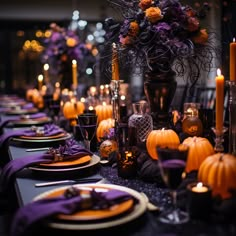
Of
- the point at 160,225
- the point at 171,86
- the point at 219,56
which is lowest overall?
the point at 160,225

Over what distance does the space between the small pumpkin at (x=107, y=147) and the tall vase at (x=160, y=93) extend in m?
0.18

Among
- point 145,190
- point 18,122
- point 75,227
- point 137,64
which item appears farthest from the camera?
point 18,122

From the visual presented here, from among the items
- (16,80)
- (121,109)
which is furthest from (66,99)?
(16,80)

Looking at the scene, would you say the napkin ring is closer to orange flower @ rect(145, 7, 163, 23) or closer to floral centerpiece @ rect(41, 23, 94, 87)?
orange flower @ rect(145, 7, 163, 23)

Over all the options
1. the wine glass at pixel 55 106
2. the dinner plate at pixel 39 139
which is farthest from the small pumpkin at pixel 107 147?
the wine glass at pixel 55 106

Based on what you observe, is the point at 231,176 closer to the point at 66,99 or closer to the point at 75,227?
the point at 75,227

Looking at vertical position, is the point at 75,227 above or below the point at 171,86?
below

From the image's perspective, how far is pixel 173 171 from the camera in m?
1.01

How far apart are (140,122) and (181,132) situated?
7.1 inches

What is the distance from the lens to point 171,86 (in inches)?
65.4

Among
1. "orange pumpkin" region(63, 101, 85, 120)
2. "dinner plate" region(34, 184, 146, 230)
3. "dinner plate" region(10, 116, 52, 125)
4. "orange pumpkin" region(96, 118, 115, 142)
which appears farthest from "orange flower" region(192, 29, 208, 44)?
"dinner plate" region(10, 116, 52, 125)

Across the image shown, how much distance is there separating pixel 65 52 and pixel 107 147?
217 cm

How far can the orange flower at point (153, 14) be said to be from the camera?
154 cm

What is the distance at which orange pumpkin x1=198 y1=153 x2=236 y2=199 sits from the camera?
1070mm
